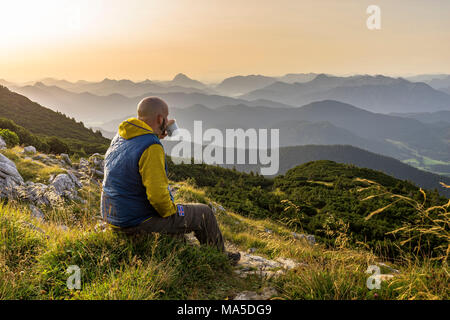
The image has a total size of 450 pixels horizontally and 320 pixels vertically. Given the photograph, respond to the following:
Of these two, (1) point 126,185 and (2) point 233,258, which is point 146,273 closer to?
(1) point 126,185

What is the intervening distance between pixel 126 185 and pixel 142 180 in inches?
9.3

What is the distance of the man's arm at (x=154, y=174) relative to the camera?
3.14 metres

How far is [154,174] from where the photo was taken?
10.3ft

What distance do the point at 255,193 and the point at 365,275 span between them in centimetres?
2083

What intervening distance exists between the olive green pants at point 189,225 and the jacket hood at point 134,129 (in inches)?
44.9

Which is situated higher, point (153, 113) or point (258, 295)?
point (153, 113)

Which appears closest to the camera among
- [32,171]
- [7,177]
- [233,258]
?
[233,258]

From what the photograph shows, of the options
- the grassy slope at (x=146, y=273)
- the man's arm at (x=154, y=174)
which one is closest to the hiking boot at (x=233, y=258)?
the grassy slope at (x=146, y=273)

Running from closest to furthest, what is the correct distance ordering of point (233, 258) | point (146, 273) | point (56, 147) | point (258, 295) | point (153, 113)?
1. point (146, 273)
2. point (258, 295)
3. point (153, 113)
4. point (233, 258)
5. point (56, 147)

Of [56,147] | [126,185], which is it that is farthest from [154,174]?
[56,147]

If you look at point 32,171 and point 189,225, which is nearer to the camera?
point 189,225

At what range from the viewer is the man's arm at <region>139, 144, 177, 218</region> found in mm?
3145

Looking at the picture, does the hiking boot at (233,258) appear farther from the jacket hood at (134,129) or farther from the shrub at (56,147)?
the shrub at (56,147)
